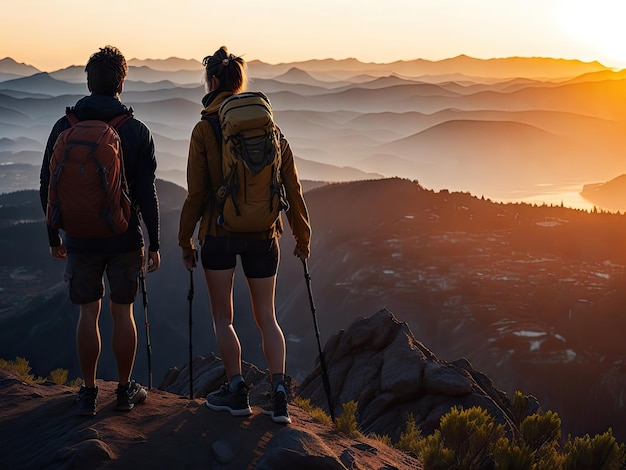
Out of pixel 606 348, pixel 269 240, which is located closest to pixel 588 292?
pixel 606 348

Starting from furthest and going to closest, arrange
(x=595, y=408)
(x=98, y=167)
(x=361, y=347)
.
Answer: (x=595, y=408) < (x=361, y=347) < (x=98, y=167)

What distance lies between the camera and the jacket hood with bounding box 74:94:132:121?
5.15 m

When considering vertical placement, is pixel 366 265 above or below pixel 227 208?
below

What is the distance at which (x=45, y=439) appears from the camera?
5133 mm

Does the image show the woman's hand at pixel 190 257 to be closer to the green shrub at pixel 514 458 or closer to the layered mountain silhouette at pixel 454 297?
the green shrub at pixel 514 458

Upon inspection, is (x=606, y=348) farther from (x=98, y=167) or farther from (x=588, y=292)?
(x=98, y=167)

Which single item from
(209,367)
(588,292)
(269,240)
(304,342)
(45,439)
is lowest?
(304,342)

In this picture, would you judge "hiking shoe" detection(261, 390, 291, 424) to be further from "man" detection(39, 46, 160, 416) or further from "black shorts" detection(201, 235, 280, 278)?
"man" detection(39, 46, 160, 416)

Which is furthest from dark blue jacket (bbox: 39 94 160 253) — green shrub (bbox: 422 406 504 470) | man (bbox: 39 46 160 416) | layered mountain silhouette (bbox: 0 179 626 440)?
layered mountain silhouette (bbox: 0 179 626 440)

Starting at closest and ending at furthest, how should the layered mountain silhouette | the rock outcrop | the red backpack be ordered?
the red backpack → the rock outcrop → the layered mountain silhouette

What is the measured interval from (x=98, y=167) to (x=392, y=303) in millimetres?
37158

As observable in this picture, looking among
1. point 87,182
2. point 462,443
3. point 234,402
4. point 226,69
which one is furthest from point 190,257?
point 462,443

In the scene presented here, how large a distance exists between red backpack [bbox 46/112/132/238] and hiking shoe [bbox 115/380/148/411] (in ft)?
4.54

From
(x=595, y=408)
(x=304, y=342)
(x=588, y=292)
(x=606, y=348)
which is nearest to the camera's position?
(x=595, y=408)
